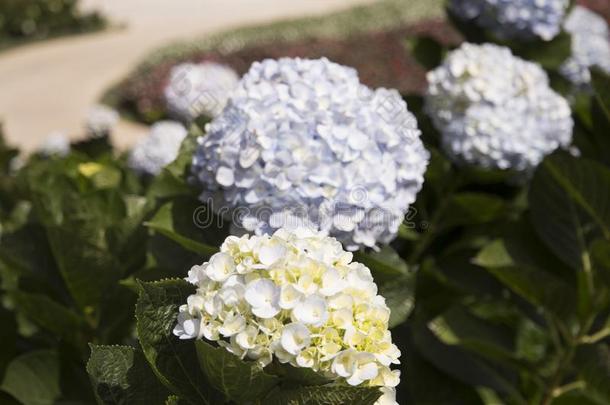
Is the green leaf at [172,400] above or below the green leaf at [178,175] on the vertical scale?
above

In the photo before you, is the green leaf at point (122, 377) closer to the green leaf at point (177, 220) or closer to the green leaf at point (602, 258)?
the green leaf at point (177, 220)

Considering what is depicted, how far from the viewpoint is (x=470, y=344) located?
6.64 feet

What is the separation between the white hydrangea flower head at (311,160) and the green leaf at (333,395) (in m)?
0.46

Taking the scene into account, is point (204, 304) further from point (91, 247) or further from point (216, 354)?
point (91, 247)

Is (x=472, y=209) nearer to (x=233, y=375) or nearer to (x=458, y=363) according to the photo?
(x=458, y=363)

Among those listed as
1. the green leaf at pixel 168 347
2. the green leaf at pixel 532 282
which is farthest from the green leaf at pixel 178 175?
the green leaf at pixel 532 282

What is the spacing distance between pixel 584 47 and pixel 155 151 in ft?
5.08

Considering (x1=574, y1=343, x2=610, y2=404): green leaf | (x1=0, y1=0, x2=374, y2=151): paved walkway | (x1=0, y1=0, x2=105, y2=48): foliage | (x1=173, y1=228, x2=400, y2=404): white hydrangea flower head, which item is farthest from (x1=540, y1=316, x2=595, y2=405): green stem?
(x1=0, y1=0, x2=105, y2=48): foliage

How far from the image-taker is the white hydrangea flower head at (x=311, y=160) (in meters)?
1.45

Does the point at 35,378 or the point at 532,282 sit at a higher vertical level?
the point at 35,378

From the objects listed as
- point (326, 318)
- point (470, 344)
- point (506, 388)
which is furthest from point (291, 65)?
point (506, 388)

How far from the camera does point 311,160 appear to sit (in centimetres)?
145

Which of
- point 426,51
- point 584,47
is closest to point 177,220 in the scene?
point 426,51

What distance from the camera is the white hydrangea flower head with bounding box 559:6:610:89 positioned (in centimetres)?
277
